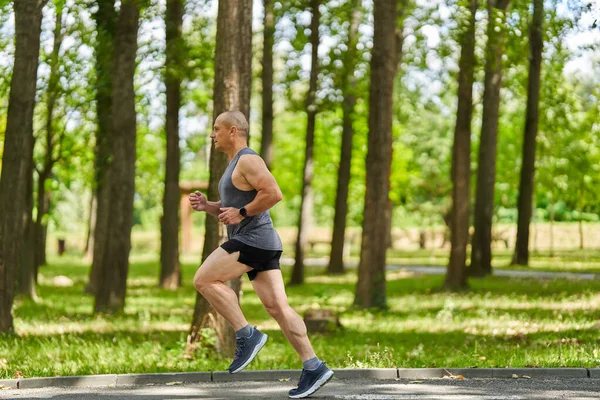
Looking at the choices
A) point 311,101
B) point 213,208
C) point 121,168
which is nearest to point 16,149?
point 121,168

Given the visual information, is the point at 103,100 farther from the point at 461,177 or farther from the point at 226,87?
the point at 226,87

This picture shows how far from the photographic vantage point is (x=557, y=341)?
43.1ft

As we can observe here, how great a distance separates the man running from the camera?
8219 millimetres

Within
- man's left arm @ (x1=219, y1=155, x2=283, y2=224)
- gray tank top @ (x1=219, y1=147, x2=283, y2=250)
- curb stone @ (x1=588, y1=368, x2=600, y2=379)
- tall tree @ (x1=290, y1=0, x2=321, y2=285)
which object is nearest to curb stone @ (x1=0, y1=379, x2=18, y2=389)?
gray tank top @ (x1=219, y1=147, x2=283, y2=250)

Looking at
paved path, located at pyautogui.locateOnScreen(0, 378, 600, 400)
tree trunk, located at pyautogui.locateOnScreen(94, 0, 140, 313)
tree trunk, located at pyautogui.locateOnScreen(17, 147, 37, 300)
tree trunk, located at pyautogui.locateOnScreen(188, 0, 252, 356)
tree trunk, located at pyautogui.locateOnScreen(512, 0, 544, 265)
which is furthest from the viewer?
tree trunk, located at pyautogui.locateOnScreen(512, 0, 544, 265)

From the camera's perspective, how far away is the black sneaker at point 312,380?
27.7ft

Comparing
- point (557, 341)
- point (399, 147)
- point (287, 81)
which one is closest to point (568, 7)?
point (557, 341)

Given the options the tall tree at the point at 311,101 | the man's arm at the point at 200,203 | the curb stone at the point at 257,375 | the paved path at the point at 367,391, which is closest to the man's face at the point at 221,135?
the man's arm at the point at 200,203

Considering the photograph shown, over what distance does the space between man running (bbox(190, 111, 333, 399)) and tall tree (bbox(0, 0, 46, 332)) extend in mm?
6424

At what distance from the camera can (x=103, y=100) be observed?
22.5 m

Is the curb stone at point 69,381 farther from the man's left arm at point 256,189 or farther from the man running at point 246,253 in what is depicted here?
the man's left arm at point 256,189

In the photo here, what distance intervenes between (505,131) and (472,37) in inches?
1542

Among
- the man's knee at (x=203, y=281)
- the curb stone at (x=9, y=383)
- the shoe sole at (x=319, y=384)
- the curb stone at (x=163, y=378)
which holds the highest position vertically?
the man's knee at (x=203, y=281)

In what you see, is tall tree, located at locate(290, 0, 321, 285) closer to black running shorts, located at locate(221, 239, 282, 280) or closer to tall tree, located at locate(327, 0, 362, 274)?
tall tree, located at locate(327, 0, 362, 274)
